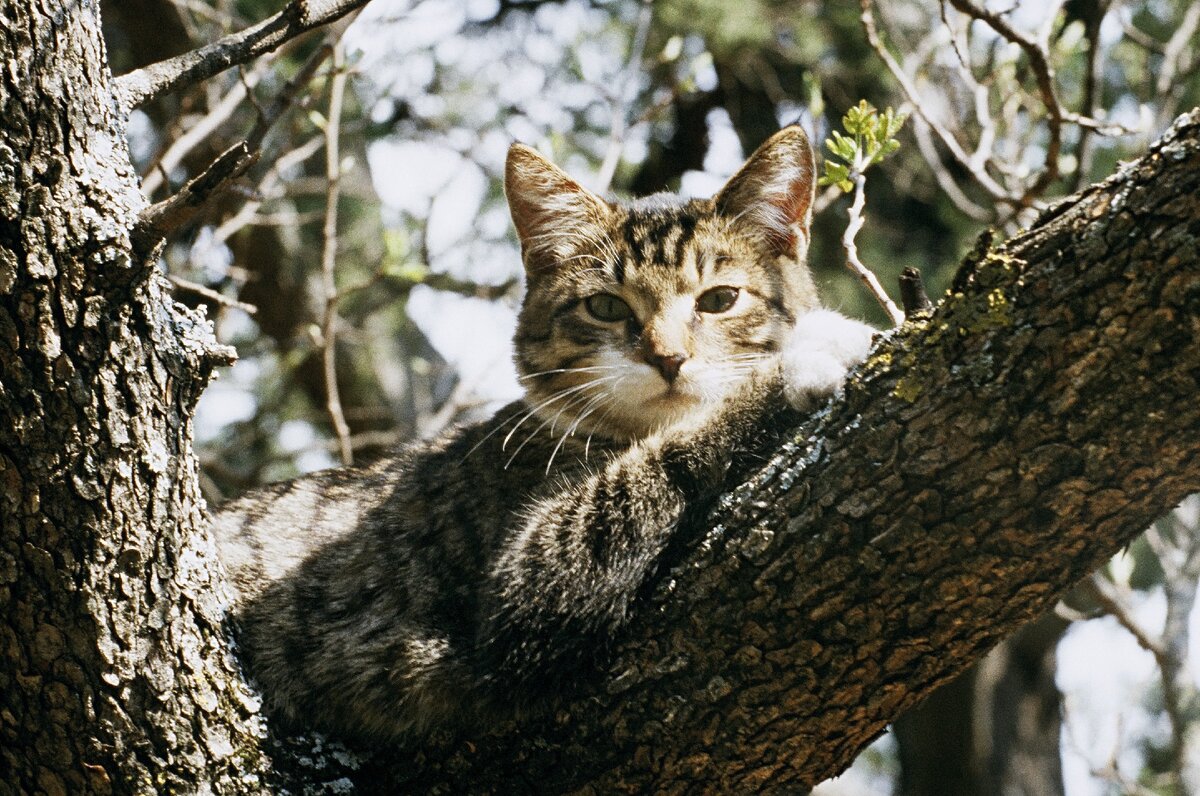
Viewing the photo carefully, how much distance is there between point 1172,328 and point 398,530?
2074 millimetres

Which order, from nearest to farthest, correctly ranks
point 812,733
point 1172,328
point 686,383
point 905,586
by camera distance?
point 1172,328 < point 905,586 < point 812,733 < point 686,383

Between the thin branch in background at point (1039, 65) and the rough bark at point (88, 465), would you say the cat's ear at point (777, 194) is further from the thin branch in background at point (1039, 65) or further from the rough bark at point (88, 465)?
the rough bark at point (88, 465)

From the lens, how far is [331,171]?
4316 mm

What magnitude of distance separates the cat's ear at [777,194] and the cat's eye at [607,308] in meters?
0.44

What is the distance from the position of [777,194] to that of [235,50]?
5.60 ft

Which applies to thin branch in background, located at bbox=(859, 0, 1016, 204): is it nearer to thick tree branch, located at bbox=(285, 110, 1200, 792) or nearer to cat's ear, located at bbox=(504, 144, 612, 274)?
cat's ear, located at bbox=(504, 144, 612, 274)

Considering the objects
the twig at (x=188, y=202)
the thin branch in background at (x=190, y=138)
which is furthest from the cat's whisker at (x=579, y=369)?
the thin branch in background at (x=190, y=138)

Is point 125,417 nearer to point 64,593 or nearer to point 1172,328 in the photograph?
point 64,593

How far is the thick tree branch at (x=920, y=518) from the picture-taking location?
1.77 metres

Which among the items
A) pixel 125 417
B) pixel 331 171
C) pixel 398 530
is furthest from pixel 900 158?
pixel 125 417

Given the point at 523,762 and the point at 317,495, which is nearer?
the point at 523,762

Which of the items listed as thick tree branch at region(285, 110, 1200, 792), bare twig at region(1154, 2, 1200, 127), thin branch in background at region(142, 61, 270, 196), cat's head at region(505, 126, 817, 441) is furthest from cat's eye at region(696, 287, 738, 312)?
bare twig at region(1154, 2, 1200, 127)

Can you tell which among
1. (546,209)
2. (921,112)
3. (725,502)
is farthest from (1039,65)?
(725,502)

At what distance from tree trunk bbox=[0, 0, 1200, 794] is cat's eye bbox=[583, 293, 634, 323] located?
1.10 m
